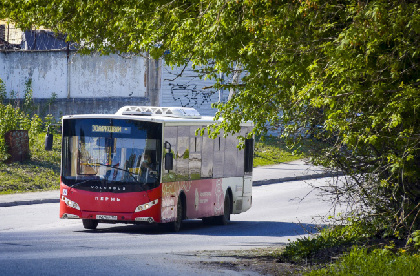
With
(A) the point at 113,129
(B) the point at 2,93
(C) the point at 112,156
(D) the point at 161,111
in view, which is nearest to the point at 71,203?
(C) the point at 112,156

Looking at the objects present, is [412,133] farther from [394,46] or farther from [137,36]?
[137,36]

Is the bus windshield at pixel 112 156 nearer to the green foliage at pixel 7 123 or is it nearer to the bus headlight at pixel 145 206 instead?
the bus headlight at pixel 145 206

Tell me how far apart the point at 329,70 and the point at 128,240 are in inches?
271

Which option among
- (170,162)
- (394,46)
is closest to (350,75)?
(394,46)

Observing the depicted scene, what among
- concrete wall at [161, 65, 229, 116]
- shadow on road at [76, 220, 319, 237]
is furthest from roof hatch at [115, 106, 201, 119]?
concrete wall at [161, 65, 229, 116]

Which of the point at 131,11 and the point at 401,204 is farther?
the point at 131,11

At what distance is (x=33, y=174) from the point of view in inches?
1141

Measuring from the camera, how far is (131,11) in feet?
45.0

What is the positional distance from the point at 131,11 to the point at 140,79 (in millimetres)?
28171

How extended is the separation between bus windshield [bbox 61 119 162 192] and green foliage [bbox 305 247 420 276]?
7.15 m

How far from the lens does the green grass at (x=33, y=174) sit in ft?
89.2

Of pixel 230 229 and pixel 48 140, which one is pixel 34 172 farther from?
pixel 230 229

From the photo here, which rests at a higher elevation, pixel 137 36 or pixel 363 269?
pixel 137 36

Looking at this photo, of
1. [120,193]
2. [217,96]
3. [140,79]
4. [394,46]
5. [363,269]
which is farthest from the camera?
[217,96]
